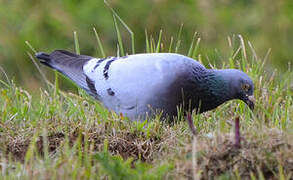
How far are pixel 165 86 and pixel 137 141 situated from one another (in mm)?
635

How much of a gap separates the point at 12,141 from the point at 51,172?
2.71ft

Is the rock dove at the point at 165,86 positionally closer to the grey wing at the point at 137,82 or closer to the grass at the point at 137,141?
the grey wing at the point at 137,82

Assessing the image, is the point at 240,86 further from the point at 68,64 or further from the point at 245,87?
the point at 68,64

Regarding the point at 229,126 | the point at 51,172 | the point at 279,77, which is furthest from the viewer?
the point at 279,77

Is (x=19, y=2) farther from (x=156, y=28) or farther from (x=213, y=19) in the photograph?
(x=213, y=19)

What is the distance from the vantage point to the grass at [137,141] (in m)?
2.98

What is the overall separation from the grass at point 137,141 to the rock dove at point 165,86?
123mm

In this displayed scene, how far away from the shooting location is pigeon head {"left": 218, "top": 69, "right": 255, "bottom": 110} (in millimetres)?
4406

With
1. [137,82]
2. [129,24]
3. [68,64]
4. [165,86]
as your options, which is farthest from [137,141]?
[129,24]

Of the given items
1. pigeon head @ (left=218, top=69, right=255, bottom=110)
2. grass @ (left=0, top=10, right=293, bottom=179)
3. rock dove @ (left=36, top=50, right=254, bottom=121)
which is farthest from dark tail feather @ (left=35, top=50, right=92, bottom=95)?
pigeon head @ (left=218, top=69, right=255, bottom=110)

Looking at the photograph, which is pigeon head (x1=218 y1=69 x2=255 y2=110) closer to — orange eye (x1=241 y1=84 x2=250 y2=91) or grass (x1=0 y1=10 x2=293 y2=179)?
orange eye (x1=241 y1=84 x2=250 y2=91)

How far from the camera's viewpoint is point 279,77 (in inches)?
195

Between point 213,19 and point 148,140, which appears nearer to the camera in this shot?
point 148,140

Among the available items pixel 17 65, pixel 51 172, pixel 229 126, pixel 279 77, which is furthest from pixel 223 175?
pixel 17 65
